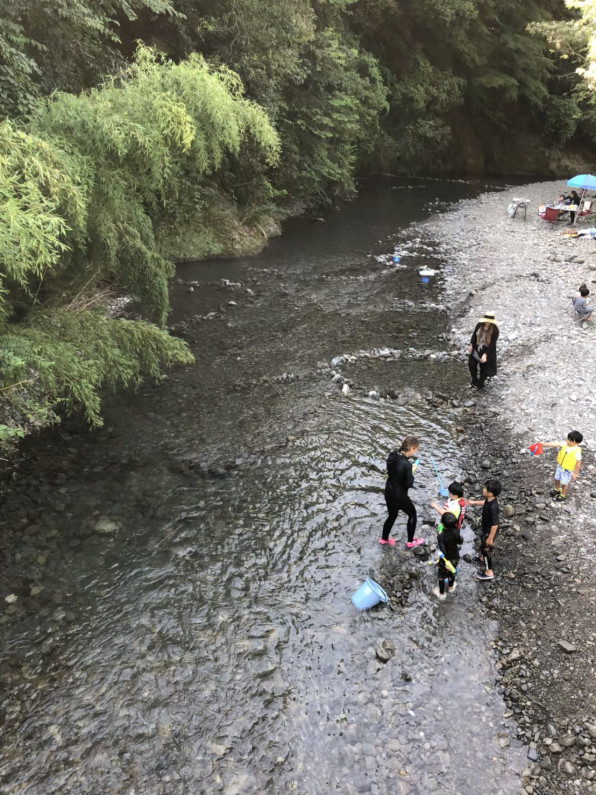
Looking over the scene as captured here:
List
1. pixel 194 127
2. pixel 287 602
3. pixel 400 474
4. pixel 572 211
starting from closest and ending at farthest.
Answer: pixel 287 602 → pixel 400 474 → pixel 194 127 → pixel 572 211

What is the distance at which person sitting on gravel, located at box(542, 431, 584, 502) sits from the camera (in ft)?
25.2

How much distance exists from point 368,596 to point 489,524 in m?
1.95

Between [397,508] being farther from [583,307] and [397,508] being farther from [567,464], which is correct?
[583,307]

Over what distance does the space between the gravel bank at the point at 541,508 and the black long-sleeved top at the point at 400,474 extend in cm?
176

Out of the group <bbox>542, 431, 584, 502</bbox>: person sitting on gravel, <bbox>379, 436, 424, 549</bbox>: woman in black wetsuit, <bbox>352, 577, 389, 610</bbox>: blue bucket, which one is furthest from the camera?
<bbox>542, 431, 584, 502</bbox>: person sitting on gravel

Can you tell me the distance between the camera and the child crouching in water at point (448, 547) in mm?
6574

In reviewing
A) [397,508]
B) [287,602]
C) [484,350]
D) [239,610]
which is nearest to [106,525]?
[239,610]

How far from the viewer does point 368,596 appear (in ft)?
22.2

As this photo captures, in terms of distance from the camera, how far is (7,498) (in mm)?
8367

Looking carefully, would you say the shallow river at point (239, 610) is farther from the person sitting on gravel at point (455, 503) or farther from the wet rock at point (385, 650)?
the person sitting on gravel at point (455, 503)

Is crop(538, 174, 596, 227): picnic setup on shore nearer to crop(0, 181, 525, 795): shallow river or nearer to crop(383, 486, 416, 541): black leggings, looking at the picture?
crop(0, 181, 525, 795): shallow river

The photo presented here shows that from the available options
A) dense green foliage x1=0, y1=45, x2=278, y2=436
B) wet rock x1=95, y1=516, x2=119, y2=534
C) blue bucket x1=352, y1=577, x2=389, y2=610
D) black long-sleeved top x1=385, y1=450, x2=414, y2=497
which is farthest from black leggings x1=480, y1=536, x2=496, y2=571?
dense green foliage x1=0, y1=45, x2=278, y2=436

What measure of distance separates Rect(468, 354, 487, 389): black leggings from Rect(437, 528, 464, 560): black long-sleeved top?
5980 mm

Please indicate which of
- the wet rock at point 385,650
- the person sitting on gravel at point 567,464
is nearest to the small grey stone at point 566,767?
the wet rock at point 385,650
